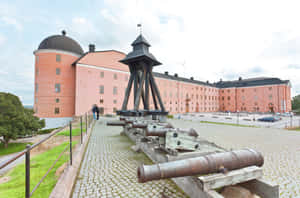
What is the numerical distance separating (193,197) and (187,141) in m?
1.34

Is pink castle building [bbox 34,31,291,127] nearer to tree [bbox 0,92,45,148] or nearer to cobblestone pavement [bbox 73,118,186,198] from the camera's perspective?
tree [bbox 0,92,45,148]

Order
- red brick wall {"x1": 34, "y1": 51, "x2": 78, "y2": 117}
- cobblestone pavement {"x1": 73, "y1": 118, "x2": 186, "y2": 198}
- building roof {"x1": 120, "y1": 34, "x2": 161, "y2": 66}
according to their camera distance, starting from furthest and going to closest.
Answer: red brick wall {"x1": 34, "y1": 51, "x2": 78, "y2": 117}
building roof {"x1": 120, "y1": 34, "x2": 161, "y2": 66}
cobblestone pavement {"x1": 73, "y1": 118, "x2": 186, "y2": 198}

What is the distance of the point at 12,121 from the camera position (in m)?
17.2

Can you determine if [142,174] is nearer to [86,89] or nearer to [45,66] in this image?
[86,89]

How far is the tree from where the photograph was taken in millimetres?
16484

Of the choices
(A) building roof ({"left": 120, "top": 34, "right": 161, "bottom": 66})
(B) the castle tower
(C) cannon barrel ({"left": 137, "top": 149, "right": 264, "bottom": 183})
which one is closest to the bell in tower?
(A) building roof ({"left": 120, "top": 34, "right": 161, "bottom": 66})

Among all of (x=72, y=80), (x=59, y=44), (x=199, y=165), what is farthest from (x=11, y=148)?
(x=199, y=165)

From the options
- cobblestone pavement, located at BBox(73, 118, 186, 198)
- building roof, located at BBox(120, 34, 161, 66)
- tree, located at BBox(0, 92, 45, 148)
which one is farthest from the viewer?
tree, located at BBox(0, 92, 45, 148)

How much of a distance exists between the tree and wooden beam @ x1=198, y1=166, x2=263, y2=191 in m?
21.5

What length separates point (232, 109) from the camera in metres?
51.6

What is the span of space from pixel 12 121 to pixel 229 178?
76.4ft

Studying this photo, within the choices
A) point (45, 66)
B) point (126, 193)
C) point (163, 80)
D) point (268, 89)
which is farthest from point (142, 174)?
point (268, 89)

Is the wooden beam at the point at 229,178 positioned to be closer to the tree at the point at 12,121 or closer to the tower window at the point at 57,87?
the tree at the point at 12,121

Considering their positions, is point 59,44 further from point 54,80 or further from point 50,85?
point 50,85
